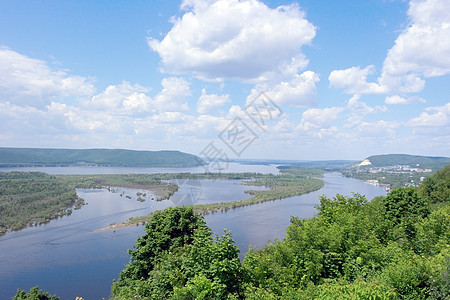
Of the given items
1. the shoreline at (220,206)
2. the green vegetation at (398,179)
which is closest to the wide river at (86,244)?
the shoreline at (220,206)

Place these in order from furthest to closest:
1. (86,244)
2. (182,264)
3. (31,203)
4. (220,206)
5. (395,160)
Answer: (395,160) → (220,206) → (31,203) → (86,244) → (182,264)

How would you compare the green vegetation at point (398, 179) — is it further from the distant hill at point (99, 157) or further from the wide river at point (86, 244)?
the distant hill at point (99, 157)

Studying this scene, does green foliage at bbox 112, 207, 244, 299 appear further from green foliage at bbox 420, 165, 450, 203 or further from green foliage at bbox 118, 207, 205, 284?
green foliage at bbox 420, 165, 450, 203

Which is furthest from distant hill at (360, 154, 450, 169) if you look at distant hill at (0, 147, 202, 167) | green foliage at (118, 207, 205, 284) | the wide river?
green foliage at (118, 207, 205, 284)

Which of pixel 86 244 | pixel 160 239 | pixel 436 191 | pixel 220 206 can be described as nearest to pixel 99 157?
pixel 220 206

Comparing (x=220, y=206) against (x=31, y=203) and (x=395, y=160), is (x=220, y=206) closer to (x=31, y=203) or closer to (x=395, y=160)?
(x=31, y=203)

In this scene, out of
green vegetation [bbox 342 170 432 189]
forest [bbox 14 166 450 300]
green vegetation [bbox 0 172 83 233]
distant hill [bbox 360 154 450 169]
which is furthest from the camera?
distant hill [bbox 360 154 450 169]
